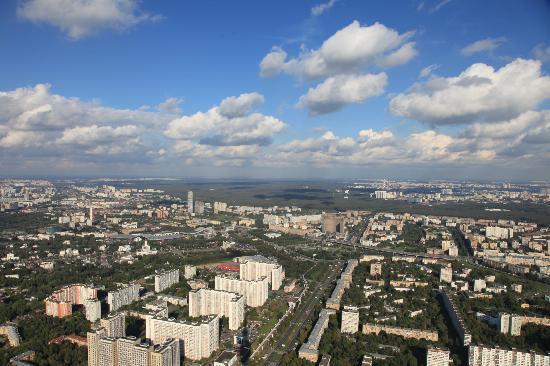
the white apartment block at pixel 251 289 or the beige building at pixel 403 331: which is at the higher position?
the white apartment block at pixel 251 289

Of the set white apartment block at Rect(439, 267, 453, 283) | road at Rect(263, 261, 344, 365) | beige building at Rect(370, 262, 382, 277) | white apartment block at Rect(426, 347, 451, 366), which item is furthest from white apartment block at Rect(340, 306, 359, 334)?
white apartment block at Rect(439, 267, 453, 283)

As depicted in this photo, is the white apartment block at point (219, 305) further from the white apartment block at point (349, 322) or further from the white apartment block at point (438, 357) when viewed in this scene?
the white apartment block at point (438, 357)

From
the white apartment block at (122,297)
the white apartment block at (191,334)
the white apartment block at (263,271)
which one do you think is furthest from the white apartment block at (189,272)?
the white apartment block at (191,334)

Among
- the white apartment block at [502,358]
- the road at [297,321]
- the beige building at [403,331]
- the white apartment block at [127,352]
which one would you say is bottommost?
the road at [297,321]

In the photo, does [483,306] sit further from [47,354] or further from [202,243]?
[202,243]

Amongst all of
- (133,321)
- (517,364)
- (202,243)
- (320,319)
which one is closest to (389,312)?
(320,319)

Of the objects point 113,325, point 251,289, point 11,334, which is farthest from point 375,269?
point 11,334
